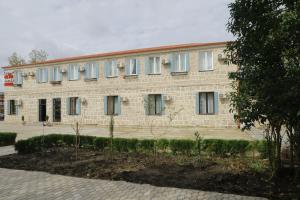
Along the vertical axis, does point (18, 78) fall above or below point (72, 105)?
above

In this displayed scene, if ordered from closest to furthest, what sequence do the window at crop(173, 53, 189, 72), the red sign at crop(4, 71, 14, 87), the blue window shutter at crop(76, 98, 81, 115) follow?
1. the window at crop(173, 53, 189, 72)
2. the blue window shutter at crop(76, 98, 81, 115)
3. the red sign at crop(4, 71, 14, 87)

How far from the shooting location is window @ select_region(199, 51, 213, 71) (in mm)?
22875

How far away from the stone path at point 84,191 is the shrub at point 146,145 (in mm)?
4157

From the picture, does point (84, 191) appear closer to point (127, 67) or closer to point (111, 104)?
point (127, 67)

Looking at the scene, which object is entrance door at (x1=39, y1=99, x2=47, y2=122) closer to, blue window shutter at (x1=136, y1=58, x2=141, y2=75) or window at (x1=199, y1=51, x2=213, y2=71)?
blue window shutter at (x1=136, y1=58, x2=141, y2=75)

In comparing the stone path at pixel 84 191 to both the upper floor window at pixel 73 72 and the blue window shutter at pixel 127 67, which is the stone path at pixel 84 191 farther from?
the upper floor window at pixel 73 72

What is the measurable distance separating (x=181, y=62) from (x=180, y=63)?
0.11m

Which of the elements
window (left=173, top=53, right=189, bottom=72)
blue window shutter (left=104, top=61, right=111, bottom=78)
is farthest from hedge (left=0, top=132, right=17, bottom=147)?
window (left=173, top=53, right=189, bottom=72)

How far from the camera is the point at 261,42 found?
21.2 ft

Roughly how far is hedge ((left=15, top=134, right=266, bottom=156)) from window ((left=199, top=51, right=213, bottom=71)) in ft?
40.8

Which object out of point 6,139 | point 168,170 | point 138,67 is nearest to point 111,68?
point 138,67

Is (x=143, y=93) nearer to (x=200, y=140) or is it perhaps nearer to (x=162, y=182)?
(x=200, y=140)

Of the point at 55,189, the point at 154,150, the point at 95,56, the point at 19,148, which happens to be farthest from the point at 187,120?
the point at 55,189

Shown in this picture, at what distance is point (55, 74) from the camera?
28906 mm
